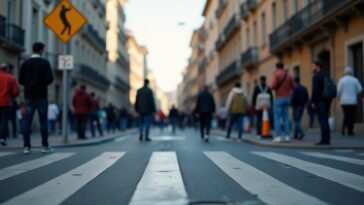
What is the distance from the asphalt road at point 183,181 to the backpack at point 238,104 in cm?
694

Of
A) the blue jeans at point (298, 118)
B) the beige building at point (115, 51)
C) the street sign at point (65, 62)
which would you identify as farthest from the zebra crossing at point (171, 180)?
→ the beige building at point (115, 51)

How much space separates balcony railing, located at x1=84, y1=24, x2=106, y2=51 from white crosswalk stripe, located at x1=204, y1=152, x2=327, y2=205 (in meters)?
36.7

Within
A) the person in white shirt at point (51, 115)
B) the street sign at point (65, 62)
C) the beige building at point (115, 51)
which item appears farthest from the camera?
the beige building at point (115, 51)

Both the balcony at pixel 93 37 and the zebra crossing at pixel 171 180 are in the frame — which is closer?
the zebra crossing at pixel 171 180

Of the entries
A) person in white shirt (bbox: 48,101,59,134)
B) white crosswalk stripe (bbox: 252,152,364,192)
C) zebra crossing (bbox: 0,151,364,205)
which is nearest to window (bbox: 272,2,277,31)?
person in white shirt (bbox: 48,101,59,134)

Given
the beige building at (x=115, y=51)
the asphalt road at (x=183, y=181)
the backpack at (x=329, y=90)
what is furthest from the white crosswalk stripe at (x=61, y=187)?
the beige building at (x=115, y=51)

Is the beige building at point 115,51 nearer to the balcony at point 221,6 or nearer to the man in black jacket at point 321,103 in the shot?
the balcony at point 221,6

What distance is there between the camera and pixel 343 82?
1433cm

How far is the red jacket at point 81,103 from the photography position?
1562cm

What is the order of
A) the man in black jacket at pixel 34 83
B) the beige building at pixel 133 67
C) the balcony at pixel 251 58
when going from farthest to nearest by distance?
the beige building at pixel 133 67 < the balcony at pixel 251 58 < the man in black jacket at pixel 34 83

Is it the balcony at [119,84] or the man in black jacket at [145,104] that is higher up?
the balcony at [119,84]

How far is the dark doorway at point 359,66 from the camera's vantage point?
58.6 ft

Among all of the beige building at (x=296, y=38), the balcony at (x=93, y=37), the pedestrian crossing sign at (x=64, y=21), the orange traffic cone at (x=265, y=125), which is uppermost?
the balcony at (x=93, y=37)

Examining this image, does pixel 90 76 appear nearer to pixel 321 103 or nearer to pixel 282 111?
pixel 282 111
